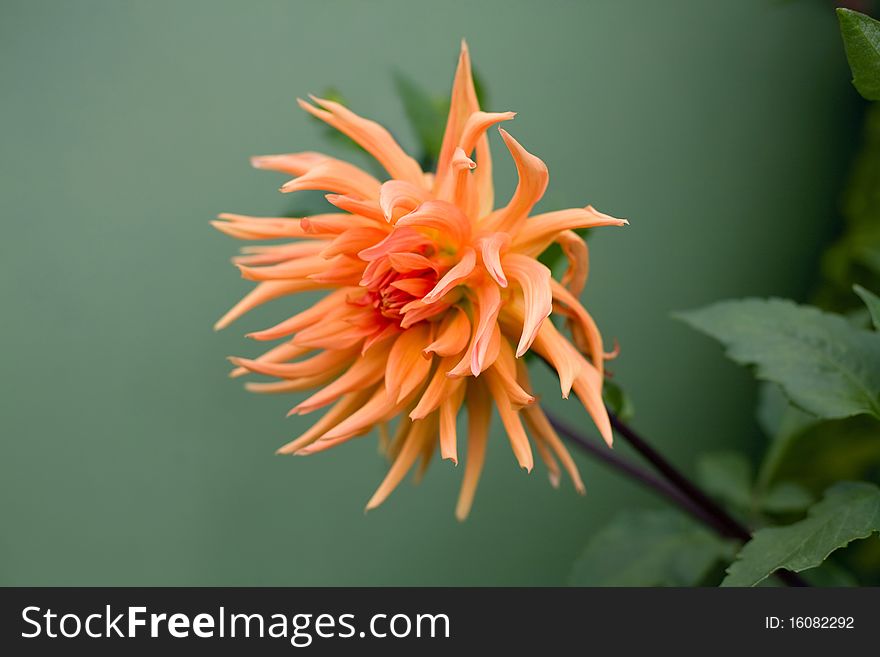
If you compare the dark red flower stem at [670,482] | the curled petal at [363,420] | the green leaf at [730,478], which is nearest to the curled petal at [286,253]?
the curled petal at [363,420]

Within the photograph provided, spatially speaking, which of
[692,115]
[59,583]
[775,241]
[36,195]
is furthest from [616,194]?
[59,583]

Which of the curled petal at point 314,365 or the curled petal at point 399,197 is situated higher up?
the curled petal at point 399,197

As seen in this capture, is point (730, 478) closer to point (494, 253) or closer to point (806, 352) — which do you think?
point (806, 352)

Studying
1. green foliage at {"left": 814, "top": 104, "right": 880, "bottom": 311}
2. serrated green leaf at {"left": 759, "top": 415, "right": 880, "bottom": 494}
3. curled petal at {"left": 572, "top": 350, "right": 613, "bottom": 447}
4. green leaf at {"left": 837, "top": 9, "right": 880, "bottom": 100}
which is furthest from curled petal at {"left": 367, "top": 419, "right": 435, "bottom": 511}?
green foliage at {"left": 814, "top": 104, "right": 880, "bottom": 311}

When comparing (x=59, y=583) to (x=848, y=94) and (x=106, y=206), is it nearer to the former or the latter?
(x=106, y=206)

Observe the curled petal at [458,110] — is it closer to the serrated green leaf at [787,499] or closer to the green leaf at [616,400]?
the green leaf at [616,400]
